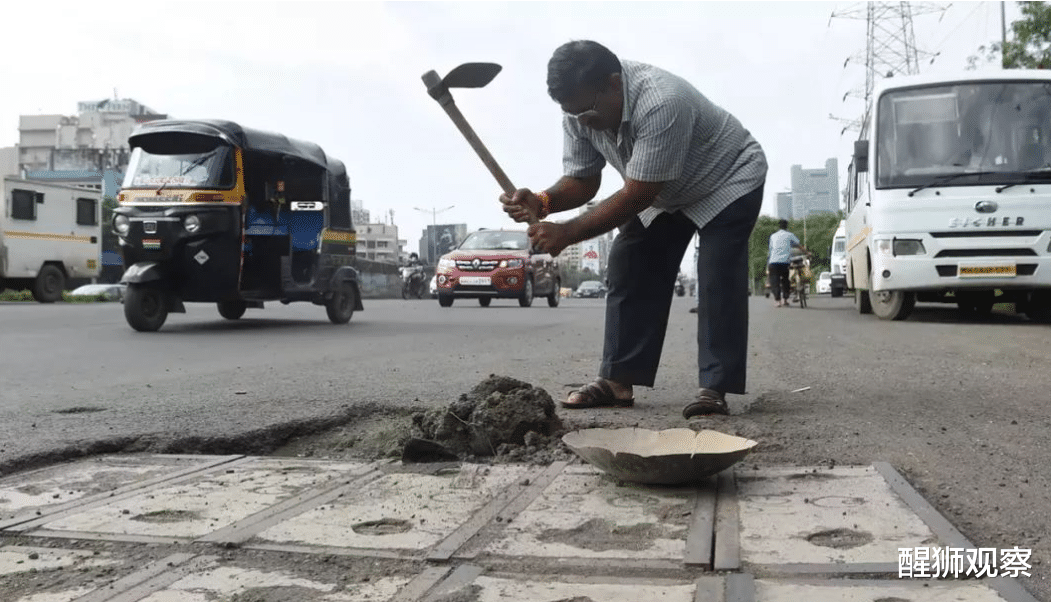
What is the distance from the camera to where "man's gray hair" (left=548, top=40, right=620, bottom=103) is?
3.81 m

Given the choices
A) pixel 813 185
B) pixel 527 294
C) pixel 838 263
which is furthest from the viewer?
pixel 813 185

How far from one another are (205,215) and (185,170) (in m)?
0.59

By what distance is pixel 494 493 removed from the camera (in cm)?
271

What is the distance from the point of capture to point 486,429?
3.31 m


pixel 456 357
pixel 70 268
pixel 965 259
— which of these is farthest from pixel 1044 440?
pixel 70 268

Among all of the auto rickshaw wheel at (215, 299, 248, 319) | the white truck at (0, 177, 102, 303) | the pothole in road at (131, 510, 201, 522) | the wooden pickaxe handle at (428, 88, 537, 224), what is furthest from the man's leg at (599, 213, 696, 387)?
the white truck at (0, 177, 102, 303)

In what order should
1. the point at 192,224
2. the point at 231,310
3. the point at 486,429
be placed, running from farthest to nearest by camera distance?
the point at 231,310, the point at 192,224, the point at 486,429

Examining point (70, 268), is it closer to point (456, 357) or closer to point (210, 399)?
point (456, 357)

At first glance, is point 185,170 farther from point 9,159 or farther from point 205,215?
point 9,159

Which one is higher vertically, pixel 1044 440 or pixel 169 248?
pixel 169 248

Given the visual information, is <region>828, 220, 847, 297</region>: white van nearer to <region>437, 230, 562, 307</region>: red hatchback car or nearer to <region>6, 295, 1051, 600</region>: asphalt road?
<region>437, 230, 562, 307</region>: red hatchback car

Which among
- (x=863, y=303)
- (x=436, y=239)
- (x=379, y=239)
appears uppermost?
(x=379, y=239)

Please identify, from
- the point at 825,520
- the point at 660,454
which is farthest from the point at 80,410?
the point at 825,520

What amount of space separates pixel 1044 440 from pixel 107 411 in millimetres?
3841
